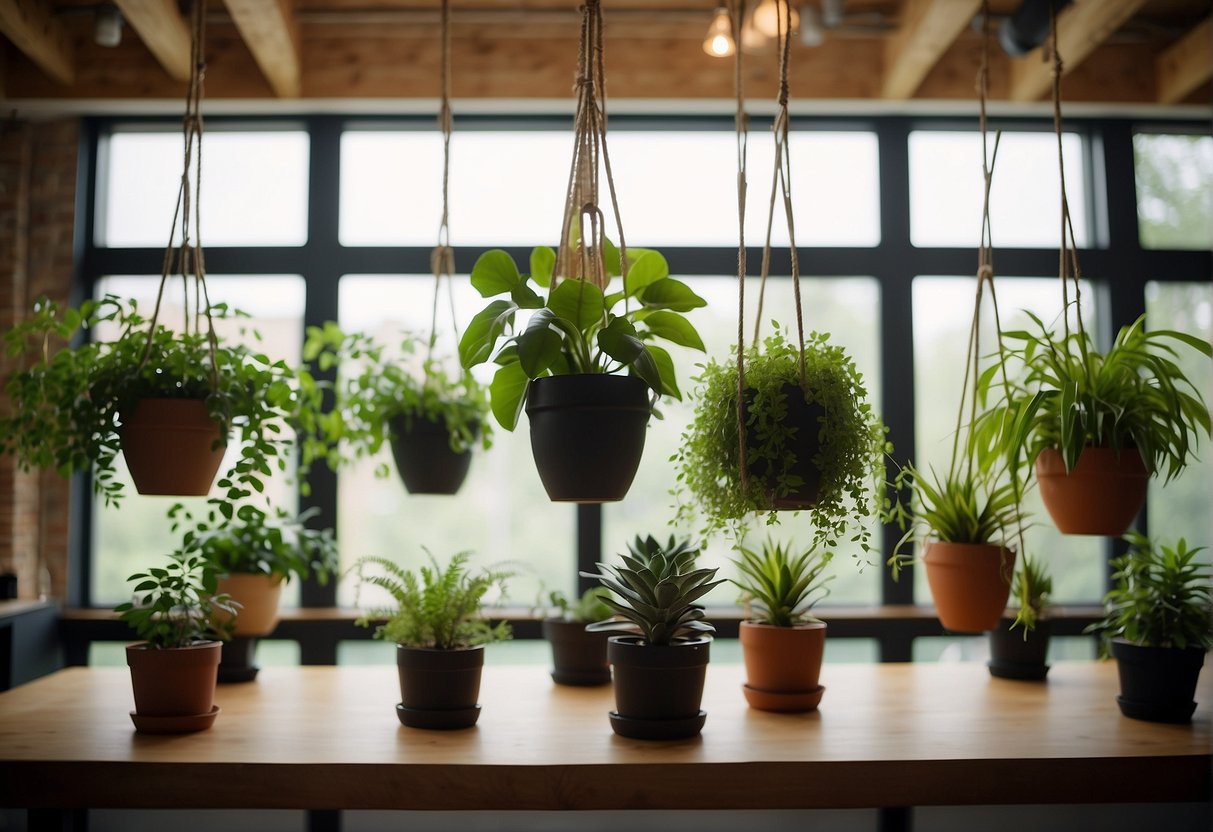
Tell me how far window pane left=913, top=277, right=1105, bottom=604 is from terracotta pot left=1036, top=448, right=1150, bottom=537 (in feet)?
6.06

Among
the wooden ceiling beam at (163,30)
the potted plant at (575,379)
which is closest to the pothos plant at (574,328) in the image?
the potted plant at (575,379)

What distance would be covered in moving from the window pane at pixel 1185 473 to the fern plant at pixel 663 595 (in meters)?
2.94

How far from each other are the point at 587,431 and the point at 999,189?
10.5 feet

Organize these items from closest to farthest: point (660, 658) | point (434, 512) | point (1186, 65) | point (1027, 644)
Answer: point (660, 658), point (1027, 644), point (1186, 65), point (434, 512)

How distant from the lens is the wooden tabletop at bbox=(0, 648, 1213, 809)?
68.6 inches

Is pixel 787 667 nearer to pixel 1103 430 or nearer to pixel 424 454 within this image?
pixel 1103 430

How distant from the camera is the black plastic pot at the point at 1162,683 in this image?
215cm

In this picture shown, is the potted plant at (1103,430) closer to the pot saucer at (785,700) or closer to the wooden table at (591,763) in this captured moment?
the wooden table at (591,763)

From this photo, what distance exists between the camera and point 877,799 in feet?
5.82

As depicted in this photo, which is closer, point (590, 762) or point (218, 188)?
point (590, 762)

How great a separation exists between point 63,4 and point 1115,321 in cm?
456

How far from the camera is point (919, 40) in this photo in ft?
11.3

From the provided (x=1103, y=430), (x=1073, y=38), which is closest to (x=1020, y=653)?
(x=1103, y=430)

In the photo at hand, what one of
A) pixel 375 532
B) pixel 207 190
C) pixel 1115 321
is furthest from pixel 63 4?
pixel 1115 321
